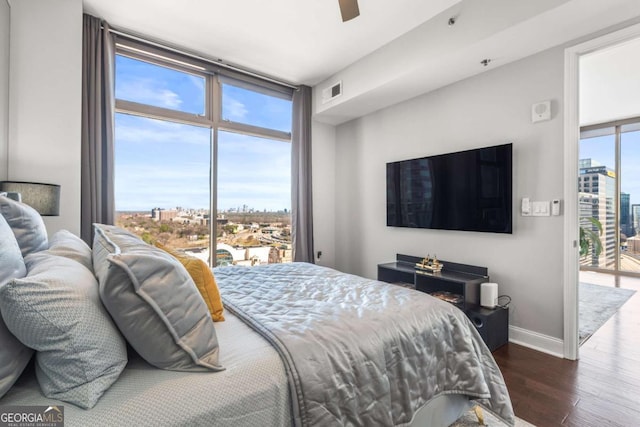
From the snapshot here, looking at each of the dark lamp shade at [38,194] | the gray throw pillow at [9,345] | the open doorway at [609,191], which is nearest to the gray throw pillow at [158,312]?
the gray throw pillow at [9,345]

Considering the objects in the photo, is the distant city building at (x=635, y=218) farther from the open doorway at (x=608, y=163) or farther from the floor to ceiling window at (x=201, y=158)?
the floor to ceiling window at (x=201, y=158)

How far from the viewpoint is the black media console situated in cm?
249

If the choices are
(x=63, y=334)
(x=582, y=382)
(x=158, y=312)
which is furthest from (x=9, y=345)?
(x=582, y=382)

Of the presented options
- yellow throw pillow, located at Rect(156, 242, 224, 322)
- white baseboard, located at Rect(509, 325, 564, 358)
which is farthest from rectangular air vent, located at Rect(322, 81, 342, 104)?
white baseboard, located at Rect(509, 325, 564, 358)

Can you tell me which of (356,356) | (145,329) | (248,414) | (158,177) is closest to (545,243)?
(356,356)

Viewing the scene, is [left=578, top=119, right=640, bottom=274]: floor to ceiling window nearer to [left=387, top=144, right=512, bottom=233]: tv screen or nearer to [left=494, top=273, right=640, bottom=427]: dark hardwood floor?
[left=494, top=273, right=640, bottom=427]: dark hardwood floor

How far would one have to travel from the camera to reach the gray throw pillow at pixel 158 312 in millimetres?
841

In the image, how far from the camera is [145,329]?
866 mm

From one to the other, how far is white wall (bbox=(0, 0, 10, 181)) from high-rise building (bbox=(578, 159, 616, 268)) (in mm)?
7365

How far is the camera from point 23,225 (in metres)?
1.14

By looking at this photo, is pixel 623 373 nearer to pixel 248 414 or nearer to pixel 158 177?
pixel 248 414

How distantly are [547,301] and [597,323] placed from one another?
1120 mm

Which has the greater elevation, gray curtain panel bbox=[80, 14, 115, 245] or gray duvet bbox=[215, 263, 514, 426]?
gray curtain panel bbox=[80, 14, 115, 245]

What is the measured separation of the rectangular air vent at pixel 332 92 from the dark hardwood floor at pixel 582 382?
313 cm
